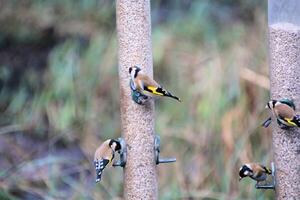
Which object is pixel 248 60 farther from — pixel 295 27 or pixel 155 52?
pixel 295 27

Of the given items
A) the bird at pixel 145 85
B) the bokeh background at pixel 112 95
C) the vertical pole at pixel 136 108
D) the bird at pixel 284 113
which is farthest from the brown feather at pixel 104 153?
the bokeh background at pixel 112 95

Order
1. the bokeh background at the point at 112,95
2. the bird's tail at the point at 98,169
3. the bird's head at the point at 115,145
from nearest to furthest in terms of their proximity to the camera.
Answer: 1. the bird's tail at the point at 98,169
2. the bird's head at the point at 115,145
3. the bokeh background at the point at 112,95

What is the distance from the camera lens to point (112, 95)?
297 inches

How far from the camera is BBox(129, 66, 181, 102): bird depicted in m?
4.09

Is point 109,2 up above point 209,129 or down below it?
above

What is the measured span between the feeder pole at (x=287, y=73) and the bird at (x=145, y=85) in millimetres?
532

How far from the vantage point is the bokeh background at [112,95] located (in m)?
6.39

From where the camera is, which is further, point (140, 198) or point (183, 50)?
point (183, 50)

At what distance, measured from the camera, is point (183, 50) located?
7.66m

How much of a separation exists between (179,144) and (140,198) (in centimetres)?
252

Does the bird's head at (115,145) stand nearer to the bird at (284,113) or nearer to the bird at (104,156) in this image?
the bird at (104,156)

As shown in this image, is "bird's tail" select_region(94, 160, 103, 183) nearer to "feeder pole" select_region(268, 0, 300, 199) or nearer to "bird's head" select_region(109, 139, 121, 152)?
"bird's head" select_region(109, 139, 121, 152)

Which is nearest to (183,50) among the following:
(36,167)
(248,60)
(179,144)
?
(248,60)

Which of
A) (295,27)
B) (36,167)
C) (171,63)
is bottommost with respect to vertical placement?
(36,167)
